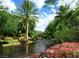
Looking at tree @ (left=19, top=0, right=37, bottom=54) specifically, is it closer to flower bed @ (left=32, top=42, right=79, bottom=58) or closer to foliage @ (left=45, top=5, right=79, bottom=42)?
foliage @ (left=45, top=5, right=79, bottom=42)

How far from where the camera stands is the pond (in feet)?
10.0

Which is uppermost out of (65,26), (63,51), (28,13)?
(28,13)

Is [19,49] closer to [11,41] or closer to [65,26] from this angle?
[11,41]

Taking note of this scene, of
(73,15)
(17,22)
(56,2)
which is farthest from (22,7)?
(73,15)

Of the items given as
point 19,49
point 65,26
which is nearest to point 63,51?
point 65,26

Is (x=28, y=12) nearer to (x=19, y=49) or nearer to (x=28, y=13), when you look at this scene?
(x=28, y=13)

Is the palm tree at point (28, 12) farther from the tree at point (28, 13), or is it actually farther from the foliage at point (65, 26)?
the foliage at point (65, 26)

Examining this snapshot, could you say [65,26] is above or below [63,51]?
above

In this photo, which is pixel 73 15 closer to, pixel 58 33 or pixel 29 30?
pixel 58 33

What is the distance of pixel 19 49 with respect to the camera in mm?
3074

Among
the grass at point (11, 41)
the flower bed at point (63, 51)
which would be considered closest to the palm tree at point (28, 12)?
the grass at point (11, 41)

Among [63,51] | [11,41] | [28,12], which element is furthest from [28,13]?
[63,51]

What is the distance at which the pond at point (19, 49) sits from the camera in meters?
3.05

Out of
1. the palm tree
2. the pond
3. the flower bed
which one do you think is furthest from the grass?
the flower bed
